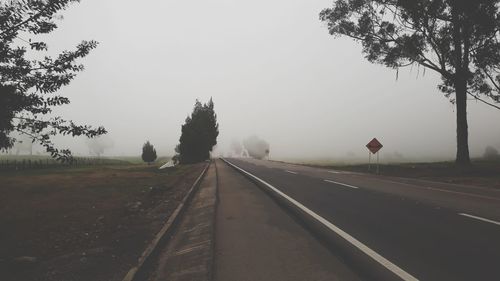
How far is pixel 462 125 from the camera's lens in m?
22.2

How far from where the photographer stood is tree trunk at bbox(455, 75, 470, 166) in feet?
71.7

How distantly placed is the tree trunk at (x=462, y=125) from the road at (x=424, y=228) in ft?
44.4

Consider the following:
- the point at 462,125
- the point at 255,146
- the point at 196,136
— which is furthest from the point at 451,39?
the point at 255,146

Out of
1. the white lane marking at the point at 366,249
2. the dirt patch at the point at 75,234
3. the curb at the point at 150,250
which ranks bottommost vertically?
the dirt patch at the point at 75,234

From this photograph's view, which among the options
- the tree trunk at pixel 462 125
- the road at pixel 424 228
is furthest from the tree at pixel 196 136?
the road at pixel 424 228

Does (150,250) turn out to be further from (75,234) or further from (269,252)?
(75,234)

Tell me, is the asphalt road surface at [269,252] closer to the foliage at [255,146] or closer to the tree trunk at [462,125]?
the tree trunk at [462,125]

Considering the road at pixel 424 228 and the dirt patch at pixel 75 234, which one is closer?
the road at pixel 424 228

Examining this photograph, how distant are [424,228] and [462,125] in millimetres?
19797

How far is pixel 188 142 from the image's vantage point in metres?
65.0

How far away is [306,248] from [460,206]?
216 inches

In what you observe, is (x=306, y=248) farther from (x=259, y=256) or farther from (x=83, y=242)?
(x=83, y=242)

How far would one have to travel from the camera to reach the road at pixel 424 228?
420 centimetres

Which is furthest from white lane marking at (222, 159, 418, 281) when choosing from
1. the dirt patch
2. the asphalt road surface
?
the dirt patch
